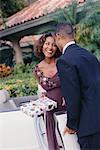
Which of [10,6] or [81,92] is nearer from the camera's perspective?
[81,92]

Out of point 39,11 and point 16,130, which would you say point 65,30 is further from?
point 39,11

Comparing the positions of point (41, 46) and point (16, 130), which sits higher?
point (41, 46)

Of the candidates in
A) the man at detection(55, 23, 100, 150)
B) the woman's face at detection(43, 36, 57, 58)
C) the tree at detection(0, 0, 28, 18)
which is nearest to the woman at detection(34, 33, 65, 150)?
the woman's face at detection(43, 36, 57, 58)

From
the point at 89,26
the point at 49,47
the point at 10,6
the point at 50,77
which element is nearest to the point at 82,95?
the point at 50,77

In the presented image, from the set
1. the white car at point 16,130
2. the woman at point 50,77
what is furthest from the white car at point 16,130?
the woman at point 50,77

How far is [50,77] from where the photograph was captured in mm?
3834

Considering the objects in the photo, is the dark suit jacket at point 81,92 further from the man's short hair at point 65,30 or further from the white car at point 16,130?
the white car at point 16,130

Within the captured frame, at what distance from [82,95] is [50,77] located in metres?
0.69

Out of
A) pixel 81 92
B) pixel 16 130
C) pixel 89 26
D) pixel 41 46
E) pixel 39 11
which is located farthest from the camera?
pixel 39 11

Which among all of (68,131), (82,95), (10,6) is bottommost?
(68,131)

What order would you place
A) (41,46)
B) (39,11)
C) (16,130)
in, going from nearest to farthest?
(41,46) < (16,130) < (39,11)

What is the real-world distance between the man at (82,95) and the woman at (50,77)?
0.55 meters

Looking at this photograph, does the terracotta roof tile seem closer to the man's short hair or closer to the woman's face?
the woman's face

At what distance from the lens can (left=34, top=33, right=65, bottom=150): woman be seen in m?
3.79
